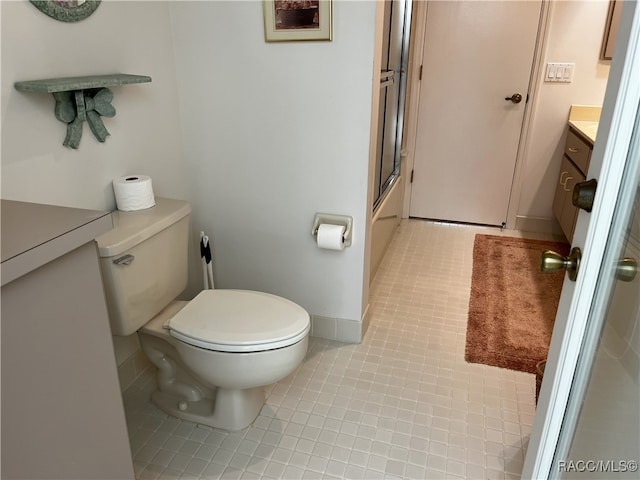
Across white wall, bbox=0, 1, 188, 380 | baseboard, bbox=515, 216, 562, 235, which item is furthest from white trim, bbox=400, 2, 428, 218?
white wall, bbox=0, 1, 188, 380

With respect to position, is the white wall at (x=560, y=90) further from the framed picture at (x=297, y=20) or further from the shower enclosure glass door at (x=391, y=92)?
the framed picture at (x=297, y=20)

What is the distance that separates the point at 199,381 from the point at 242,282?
60 centimetres

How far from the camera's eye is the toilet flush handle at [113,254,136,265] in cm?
146

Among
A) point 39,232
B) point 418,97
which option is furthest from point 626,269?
point 418,97

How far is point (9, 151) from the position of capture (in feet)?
4.46

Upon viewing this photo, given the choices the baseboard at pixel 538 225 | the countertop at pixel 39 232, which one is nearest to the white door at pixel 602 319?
the countertop at pixel 39 232

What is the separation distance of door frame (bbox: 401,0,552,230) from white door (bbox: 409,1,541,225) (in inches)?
1.2

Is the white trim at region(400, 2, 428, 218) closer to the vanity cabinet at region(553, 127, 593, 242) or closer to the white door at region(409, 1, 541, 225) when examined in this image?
the white door at region(409, 1, 541, 225)

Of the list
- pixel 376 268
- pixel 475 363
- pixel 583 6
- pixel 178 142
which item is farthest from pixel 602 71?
pixel 178 142

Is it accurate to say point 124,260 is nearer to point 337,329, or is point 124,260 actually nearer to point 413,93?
point 337,329

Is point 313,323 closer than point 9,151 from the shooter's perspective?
No

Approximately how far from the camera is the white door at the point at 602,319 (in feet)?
2.72

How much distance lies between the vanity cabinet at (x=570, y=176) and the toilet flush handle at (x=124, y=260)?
239cm

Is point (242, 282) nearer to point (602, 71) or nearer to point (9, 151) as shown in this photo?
point (9, 151)
